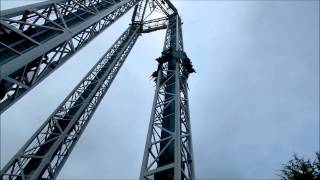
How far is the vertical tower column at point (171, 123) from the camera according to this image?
1213 cm

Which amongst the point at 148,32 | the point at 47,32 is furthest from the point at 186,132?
the point at 148,32

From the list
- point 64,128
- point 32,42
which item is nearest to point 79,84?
point 64,128

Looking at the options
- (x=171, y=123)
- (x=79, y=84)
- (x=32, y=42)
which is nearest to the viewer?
(x=32, y=42)

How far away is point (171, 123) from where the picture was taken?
48.1 feet

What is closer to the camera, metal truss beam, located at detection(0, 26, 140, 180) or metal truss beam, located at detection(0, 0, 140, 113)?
metal truss beam, located at detection(0, 0, 140, 113)

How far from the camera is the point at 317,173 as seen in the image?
13.5m

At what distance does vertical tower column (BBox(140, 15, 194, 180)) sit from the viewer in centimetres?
1213

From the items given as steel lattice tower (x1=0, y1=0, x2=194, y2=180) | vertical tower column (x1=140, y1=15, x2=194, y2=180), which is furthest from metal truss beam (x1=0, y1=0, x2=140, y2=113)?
vertical tower column (x1=140, y1=15, x2=194, y2=180)

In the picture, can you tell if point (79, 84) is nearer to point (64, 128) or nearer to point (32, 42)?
point (64, 128)

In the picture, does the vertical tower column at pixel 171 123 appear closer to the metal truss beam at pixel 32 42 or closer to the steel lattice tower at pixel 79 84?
the steel lattice tower at pixel 79 84

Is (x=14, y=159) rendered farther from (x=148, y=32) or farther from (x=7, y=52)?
(x=148, y=32)

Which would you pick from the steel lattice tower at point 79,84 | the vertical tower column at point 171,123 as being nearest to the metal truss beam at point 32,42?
the steel lattice tower at point 79,84

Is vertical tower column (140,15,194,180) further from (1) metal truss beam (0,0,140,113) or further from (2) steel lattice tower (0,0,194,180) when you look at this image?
(1) metal truss beam (0,0,140,113)

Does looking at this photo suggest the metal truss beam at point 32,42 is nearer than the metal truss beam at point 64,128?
Yes
